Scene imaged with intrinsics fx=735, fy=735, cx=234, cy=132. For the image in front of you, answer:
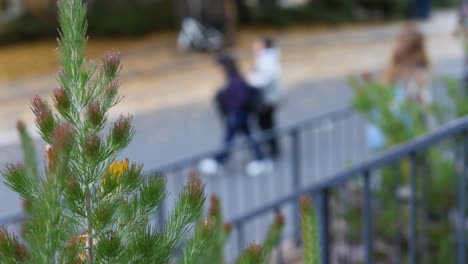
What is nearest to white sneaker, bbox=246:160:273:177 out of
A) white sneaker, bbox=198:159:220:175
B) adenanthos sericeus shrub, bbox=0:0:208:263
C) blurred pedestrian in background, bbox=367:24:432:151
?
white sneaker, bbox=198:159:220:175

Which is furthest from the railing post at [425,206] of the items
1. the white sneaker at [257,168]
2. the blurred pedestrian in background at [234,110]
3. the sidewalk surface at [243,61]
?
the sidewalk surface at [243,61]

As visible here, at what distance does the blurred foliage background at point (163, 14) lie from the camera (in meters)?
19.4

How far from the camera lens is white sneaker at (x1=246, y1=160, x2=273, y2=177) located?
8.38 meters

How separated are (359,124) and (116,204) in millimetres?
7655

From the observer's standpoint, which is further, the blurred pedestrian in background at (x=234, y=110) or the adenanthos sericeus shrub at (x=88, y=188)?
the blurred pedestrian in background at (x=234, y=110)

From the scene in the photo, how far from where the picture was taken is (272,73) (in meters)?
9.02

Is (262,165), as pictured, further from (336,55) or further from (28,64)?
(336,55)

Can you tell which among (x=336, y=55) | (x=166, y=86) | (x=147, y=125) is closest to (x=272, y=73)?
(x=147, y=125)

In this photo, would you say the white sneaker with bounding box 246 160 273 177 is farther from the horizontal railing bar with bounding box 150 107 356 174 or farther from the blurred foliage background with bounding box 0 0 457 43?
the blurred foliage background with bounding box 0 0 457 43

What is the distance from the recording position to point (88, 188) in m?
1.03

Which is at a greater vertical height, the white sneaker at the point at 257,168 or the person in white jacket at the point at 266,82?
the person in white jacket at the point at 266,82

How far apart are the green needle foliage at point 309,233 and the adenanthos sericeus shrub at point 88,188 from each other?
41 centimetres

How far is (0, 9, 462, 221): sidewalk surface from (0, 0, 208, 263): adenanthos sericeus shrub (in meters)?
6.47

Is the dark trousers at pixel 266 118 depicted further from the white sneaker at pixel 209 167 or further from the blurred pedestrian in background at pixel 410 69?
the blurred pedestrian in background at pixel 410 69
